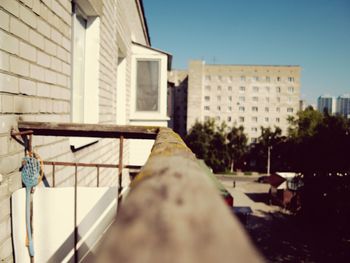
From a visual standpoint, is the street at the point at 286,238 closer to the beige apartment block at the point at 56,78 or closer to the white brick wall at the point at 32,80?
the beige apartment block at the point at 56,78

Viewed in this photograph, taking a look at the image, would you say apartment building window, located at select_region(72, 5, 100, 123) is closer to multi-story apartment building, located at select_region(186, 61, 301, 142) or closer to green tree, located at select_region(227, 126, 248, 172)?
green tree, located at select_region(227, 126, 248, 172)

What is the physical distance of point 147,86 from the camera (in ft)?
32.2

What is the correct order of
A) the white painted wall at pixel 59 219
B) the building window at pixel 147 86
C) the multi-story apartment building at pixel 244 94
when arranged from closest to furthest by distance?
the white painted wall at pixel 59 219 < the building window at pixel 147 86 < the multi-story apartment building at pixel 244 94

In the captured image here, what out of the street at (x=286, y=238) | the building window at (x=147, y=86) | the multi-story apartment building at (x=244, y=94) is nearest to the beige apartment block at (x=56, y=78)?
the building window at (x=147, y=86)

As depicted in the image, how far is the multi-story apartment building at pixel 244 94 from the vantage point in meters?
50.4

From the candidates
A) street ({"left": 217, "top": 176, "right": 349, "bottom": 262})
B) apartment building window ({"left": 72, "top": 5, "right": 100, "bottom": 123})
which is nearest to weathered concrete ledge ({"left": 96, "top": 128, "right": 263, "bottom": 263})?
apartment building window ({"left": 72, "top": 5, "right": 100, "bottom": 123})

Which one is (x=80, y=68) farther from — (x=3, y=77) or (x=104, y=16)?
(x=3, y=77)

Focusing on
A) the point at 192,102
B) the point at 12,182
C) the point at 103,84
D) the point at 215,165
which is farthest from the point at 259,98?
the point at 12,182

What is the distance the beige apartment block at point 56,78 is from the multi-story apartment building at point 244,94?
44.1 m

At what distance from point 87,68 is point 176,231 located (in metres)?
4.63

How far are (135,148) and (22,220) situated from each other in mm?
7620

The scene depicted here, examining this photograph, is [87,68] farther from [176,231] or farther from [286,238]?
[286,238]

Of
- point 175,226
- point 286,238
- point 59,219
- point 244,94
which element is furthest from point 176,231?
point 244,94

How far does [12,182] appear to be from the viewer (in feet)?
6.75
